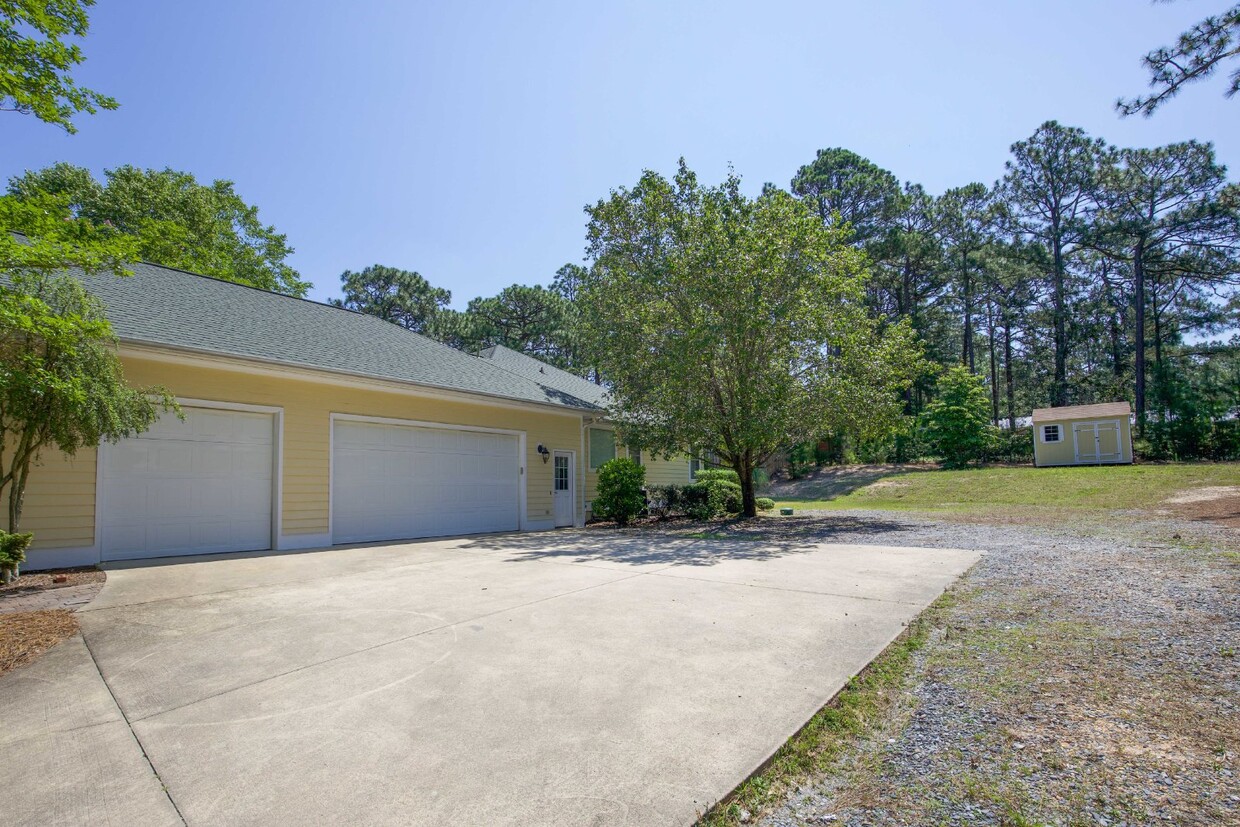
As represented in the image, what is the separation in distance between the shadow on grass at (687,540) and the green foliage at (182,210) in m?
15.8

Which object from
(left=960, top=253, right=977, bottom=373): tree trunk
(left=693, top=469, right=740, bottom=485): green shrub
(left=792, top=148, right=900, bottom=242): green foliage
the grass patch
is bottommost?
the grass patch

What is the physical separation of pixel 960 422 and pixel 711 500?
58.6 feet

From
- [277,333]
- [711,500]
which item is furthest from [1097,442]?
[277,333]

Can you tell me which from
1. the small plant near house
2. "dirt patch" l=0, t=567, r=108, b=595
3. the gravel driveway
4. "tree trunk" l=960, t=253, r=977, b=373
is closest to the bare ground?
the gravel driveway

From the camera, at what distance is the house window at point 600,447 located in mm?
14805

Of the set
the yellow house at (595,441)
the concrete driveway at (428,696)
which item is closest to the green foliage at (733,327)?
the yellow house at (595,441)

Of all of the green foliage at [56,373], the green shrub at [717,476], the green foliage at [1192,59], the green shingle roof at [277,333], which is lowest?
the green shrub at [717,476]

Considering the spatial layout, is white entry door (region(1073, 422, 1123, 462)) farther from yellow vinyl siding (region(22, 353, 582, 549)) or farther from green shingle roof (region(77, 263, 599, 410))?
yellow vinyl siding (region(22, 353, 582, 549))

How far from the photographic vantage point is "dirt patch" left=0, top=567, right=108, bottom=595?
5.86 m

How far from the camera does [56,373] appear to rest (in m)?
5.77

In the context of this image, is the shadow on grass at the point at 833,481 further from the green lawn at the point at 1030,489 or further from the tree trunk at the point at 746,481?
the tree trunk at the point at 746,481

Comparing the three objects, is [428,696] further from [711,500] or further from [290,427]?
[711,500]

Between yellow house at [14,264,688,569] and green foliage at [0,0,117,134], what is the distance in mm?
2670

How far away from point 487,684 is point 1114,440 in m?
30.9
